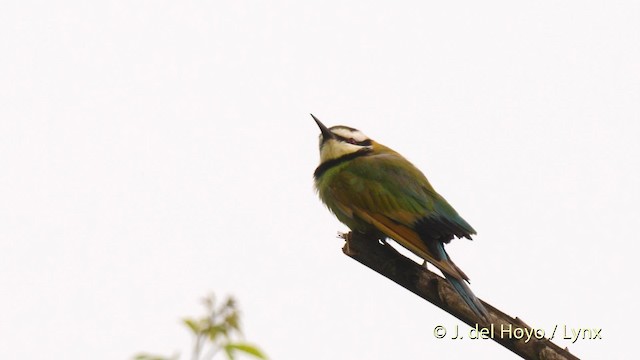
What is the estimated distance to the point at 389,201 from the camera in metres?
5.33

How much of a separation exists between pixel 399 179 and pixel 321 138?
1147 millimetres

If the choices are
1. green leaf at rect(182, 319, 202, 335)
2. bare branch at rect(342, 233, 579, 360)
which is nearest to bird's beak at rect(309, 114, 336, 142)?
bare branch at rect(342, 233, 579, 360)

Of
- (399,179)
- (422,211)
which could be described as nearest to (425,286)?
(422,211)

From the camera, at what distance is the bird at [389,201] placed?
16.1ft

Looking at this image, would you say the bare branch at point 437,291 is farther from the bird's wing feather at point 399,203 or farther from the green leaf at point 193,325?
the green leaf at point 193,325

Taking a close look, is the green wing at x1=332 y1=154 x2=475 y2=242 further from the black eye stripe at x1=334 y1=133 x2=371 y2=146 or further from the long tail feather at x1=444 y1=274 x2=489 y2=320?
the long tail feather at x1=444 y1=274 x2=489 y2=320

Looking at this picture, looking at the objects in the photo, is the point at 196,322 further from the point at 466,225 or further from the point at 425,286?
the point at 466,225

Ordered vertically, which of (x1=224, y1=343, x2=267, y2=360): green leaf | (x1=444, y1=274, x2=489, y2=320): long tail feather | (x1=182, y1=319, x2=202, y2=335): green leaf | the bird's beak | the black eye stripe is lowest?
(x1=224, y1=343, x2=267, y2=360): green leaf

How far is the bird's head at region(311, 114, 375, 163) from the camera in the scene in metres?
6.21

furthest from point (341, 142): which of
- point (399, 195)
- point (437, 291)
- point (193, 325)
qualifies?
point (193, 325)

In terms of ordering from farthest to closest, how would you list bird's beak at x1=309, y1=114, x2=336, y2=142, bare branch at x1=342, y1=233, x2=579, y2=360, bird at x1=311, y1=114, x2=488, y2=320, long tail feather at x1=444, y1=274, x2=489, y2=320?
bird's beak at x1=309, y1=114, x2=336, y2=142 → bird at x1=311, y1=114, x2=488, y2=320 → long tail feather at x1=444, y1=274, x2=489, y2=320 → bare branch at x1=342, y1=233, x2=579, y2=360

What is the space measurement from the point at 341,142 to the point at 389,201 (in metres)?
1.08

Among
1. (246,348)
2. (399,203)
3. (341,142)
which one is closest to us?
(246,348)

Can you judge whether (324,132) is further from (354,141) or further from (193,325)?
(193,325)
